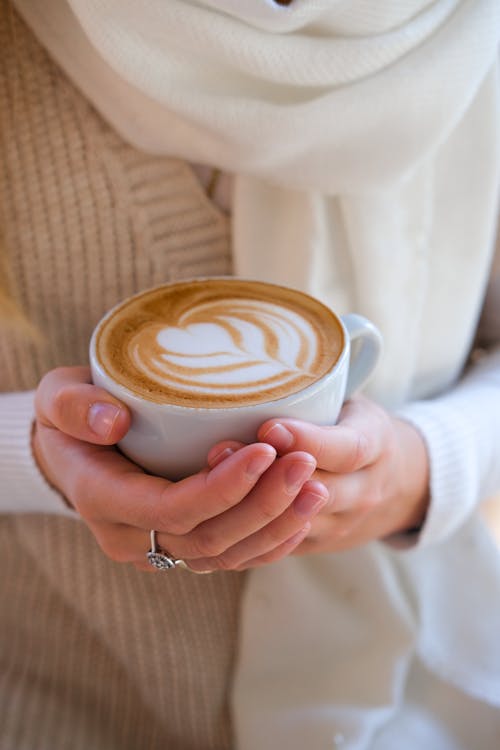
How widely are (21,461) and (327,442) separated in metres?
0.28

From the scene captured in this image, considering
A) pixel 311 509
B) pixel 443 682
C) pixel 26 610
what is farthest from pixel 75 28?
pixel 443 682

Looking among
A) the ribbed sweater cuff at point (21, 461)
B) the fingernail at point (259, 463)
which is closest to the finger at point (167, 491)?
the fingernail at point (259, 463)

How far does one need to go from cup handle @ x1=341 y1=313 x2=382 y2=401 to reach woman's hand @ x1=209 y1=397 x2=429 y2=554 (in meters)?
0.02

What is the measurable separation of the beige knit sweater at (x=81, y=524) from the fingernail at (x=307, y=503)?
287 mm

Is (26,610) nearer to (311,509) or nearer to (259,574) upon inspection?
(259,574)

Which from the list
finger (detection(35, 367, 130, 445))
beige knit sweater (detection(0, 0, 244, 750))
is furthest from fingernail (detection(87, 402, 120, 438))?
beige knit sweater (detection(0, 0, 244, 750))

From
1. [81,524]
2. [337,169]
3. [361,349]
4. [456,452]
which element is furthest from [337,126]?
[81,524]

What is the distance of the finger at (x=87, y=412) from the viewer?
15.8 inches

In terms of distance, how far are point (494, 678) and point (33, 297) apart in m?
0.54

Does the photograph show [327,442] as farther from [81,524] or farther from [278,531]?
[81,524]

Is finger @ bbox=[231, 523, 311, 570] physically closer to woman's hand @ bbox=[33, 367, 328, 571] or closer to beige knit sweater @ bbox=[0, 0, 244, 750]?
woman's hand @ bbox=[33, 367, 328, 571]

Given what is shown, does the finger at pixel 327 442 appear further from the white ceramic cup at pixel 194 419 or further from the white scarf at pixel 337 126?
the white scarf at pixel 337 126

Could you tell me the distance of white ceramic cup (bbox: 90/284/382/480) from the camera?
39 centimetres

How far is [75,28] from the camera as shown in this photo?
1.88 feet
